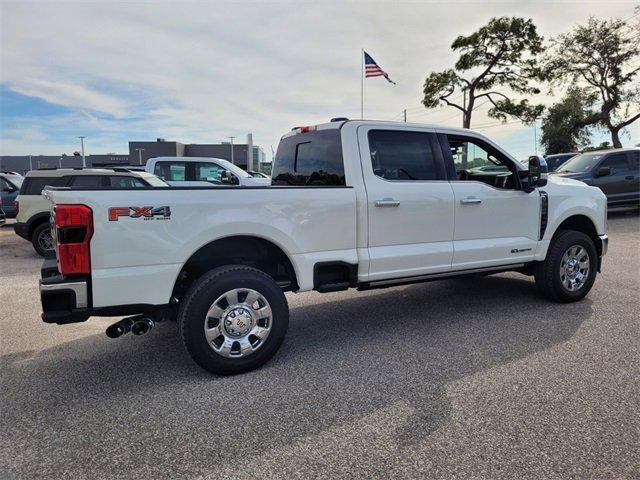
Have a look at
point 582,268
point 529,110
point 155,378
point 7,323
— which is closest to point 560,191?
point 582,268

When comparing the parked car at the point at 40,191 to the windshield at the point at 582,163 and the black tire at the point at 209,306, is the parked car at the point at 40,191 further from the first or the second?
the windshield at the point at 582,163

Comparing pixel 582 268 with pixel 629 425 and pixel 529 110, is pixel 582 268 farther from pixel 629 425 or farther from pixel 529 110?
pixel 529 110

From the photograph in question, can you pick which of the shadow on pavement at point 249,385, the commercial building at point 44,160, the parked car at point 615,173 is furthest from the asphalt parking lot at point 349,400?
the commercial building at point 44,160

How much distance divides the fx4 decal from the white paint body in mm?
31

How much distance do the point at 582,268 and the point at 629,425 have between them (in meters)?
3.00

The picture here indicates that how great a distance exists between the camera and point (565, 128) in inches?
1388

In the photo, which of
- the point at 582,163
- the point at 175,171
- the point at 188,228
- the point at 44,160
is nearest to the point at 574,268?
the point at 188,228

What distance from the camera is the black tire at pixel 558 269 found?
17.5 feet

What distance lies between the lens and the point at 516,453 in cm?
262

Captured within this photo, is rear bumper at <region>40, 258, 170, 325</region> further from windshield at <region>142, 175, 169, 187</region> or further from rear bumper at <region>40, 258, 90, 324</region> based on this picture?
windshield at <region>142, 175, 169, 187</region>

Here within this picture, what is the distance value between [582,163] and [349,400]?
13.0 meters

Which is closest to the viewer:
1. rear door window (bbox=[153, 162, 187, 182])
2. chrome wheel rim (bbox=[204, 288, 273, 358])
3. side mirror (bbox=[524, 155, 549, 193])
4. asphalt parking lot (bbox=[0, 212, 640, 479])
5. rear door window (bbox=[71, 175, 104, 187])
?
asphalt parking lot (bbox=[0, 212, 640, 479])

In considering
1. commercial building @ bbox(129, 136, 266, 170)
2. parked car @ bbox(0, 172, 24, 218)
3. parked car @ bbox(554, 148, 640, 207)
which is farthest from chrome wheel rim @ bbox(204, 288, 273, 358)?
commercial building @ bbox(129, 136, 266, 170)

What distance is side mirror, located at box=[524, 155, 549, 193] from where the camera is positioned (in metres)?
4.92
